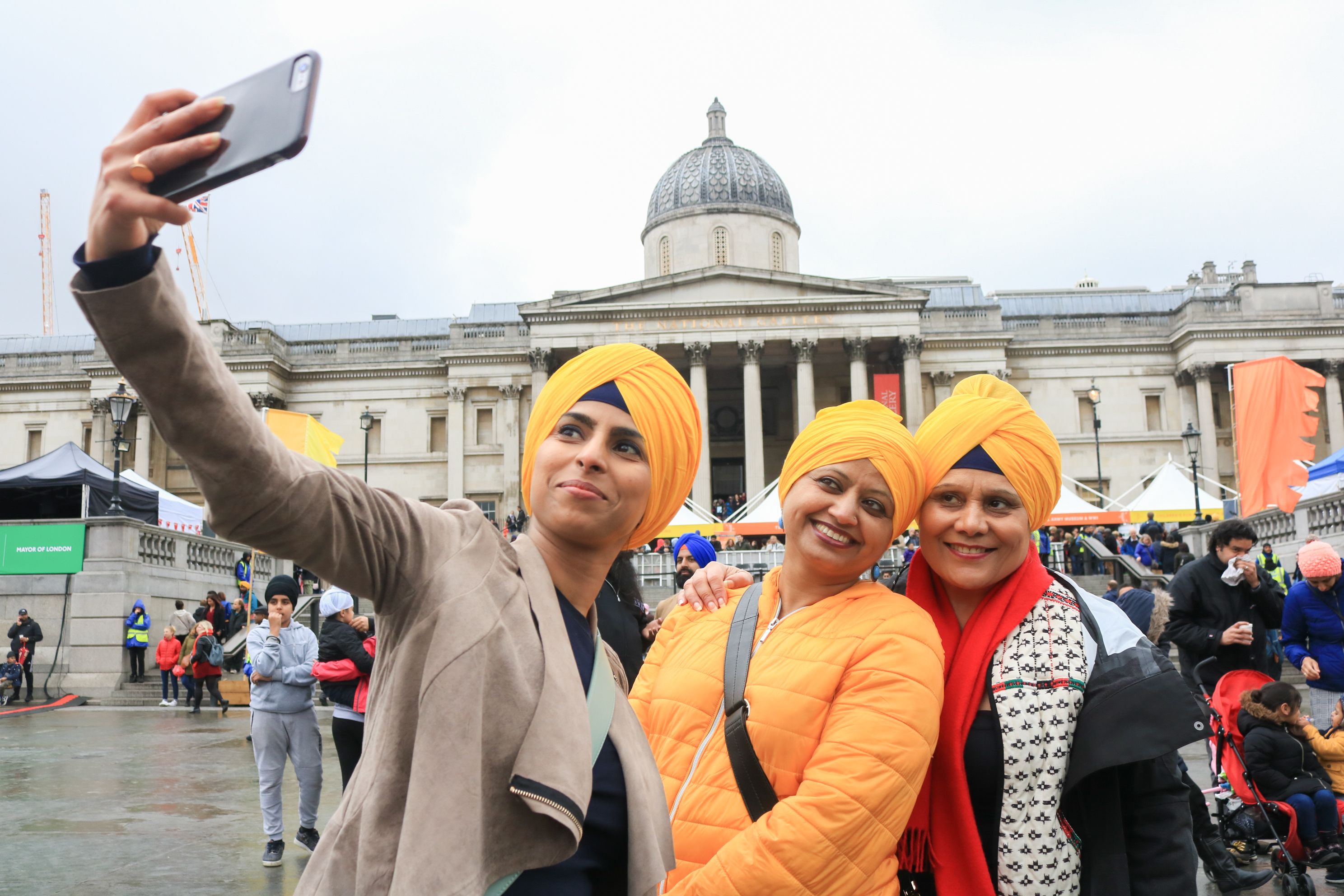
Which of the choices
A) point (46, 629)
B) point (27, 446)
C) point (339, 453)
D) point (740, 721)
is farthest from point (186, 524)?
point (27, 446)

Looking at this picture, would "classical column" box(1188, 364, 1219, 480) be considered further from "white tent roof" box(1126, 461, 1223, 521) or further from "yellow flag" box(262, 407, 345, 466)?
"yellow flag" box(262, 407, 345, 466)

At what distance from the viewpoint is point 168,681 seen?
19.4 meters

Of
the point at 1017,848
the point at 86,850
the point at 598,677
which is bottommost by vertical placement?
the point at 86,850

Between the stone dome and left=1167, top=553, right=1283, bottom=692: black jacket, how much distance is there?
143 ft

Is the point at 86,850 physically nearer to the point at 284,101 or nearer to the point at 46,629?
the point at 284,101

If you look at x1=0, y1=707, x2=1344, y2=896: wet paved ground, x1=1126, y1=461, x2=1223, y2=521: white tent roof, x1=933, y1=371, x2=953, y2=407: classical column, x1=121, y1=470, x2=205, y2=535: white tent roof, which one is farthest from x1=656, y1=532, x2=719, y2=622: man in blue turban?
x1=933, y1=371, x2=953, y2=407: classical column

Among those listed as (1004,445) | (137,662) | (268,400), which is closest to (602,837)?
(1004,445)

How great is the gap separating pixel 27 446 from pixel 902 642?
58479mm

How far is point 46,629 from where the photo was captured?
2091 centimetres

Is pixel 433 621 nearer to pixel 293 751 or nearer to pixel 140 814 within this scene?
pixel 293 751

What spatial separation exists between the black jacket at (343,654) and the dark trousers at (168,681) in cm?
1426

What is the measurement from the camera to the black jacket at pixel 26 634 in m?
19.1

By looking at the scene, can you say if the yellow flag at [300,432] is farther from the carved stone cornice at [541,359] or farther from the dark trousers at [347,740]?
the dark trousers at [347,740]

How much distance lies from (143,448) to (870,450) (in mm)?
50268
